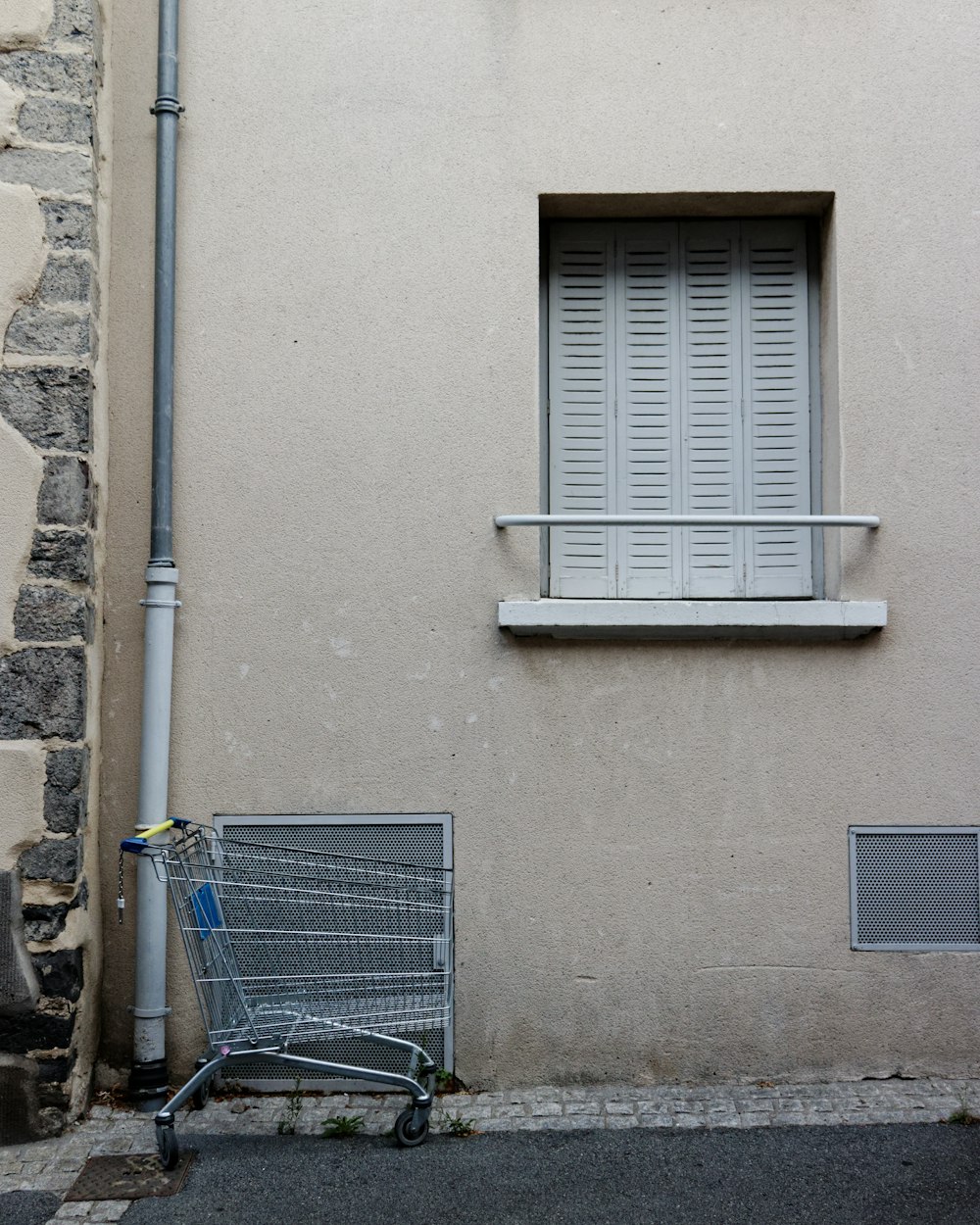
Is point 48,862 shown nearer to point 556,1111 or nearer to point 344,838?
point 344,838

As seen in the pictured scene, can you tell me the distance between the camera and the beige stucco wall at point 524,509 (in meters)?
4.44

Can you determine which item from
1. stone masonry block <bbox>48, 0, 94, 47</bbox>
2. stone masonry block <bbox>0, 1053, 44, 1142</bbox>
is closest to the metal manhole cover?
stone masonry block <bbox>0, 1053, 44, 1142</bbox>

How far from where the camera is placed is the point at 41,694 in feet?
13.6

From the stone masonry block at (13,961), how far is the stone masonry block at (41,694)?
0.73 ft

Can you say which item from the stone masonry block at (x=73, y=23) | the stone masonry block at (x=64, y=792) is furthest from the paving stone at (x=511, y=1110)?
the stone masonry block at (x=73, y=23)

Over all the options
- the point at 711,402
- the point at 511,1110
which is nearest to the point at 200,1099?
the point at 511,1110

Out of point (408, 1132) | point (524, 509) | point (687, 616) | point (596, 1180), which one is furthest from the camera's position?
point (524, 509)

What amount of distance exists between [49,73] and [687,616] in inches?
127

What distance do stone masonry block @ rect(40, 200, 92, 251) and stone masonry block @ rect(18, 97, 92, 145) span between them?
237 millimetres

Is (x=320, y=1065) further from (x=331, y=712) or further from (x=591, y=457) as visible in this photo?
(x=591, y=457)

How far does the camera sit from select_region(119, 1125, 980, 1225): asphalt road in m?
3.51

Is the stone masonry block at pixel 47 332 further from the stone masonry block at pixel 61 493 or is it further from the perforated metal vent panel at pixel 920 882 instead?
the perforated metal vent panel at pixel 920 882

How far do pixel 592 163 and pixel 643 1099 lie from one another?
3722 millimetres

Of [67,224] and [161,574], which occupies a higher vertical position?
[67,224]
